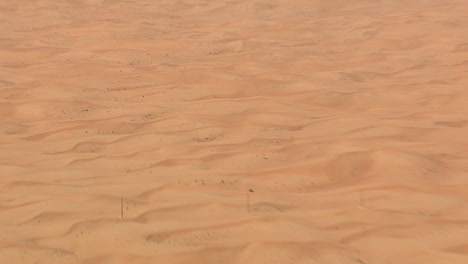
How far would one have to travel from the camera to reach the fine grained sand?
2.38 m

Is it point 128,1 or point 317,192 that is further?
point 128,1

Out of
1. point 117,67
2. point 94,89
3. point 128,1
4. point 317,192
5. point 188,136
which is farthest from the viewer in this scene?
point 128,1

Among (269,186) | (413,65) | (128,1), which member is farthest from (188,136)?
(128,1)

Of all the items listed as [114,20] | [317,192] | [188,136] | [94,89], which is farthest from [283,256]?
[114,20]

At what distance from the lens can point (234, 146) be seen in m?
3.55

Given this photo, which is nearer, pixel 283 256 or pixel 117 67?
pixel 283 256

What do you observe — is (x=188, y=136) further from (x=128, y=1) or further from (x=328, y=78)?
(x=128, y=1)

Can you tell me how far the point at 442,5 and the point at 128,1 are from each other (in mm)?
4976

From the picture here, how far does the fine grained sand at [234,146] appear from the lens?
93.5 inches

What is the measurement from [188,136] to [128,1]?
6757mm

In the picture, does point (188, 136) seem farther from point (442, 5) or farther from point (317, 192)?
point (442, 5)

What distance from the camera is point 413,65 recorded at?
5.84m

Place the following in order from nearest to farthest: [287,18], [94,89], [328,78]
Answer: [94,89], [328,78], [287,18]

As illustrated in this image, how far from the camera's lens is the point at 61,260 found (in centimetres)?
222
